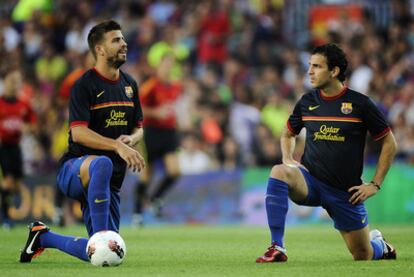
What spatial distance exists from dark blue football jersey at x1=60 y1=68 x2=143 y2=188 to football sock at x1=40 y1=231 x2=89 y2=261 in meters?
0.67

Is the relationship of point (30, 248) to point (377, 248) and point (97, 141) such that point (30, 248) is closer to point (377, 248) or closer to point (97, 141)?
point (97, 141)

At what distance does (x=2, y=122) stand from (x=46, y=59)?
6.17 metres

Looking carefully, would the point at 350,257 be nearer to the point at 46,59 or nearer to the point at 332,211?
the point at 332,211

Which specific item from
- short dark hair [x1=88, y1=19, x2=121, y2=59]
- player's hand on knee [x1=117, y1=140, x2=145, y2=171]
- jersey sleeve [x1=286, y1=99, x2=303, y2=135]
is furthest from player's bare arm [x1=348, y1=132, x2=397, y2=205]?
short dark hair [x1=88, y1=19, x2=121, y2=59]

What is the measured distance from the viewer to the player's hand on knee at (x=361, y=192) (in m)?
8.38

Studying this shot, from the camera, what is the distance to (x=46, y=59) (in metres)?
22.0

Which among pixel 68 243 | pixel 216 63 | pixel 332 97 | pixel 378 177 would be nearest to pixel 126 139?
pixel 68 243

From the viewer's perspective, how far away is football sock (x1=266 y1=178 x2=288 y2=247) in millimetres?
8102

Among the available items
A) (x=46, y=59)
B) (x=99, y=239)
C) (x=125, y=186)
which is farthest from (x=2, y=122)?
(x=99, y=239)

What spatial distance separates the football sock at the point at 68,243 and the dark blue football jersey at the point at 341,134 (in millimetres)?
2140

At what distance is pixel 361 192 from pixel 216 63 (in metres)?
12.8

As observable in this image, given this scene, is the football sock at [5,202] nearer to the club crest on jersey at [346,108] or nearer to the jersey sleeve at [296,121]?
the jersey sleeve at [296,121]

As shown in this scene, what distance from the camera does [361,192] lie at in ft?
27.6

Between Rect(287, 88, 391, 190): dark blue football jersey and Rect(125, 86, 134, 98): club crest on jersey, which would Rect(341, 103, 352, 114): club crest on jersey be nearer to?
Rect(287, 88, 391, 190): dark blue football jersey
